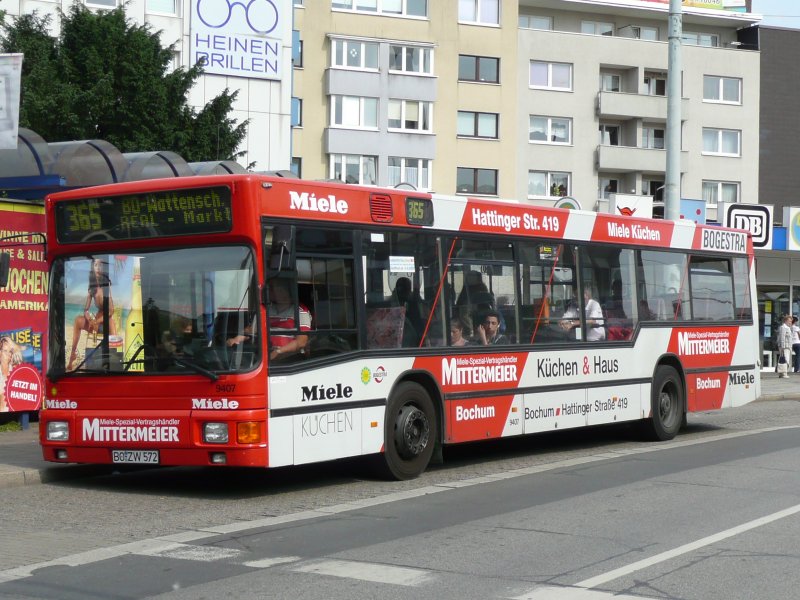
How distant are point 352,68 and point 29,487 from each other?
144ft

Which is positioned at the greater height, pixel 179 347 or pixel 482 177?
pixel 482 177

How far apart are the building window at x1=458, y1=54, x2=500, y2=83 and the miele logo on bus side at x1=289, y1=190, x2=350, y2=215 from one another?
46.1 meters

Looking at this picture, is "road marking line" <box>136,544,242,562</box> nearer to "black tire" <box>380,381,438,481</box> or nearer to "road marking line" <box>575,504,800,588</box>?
"road marking line" <box>575,504,800,588</box>

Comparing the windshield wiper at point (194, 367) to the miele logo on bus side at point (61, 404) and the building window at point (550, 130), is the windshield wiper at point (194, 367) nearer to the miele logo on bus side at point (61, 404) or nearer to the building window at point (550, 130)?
the miele logo on bus side at point (61, 404)

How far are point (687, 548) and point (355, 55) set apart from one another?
4779 cm

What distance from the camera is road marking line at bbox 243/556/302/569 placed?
810 cm

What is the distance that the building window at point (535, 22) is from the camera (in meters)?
62.5

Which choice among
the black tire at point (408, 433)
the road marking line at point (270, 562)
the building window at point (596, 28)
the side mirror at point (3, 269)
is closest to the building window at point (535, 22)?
the building window at point (596, 28)

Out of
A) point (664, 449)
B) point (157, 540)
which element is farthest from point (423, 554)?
point (664, 449)

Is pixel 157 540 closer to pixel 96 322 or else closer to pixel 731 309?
pixel 96 322

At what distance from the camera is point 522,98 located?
58625mm

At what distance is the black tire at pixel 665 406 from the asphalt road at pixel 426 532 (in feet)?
6.72

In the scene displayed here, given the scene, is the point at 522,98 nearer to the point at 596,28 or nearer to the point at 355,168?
the point at 596,28

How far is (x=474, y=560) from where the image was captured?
8281 mm
